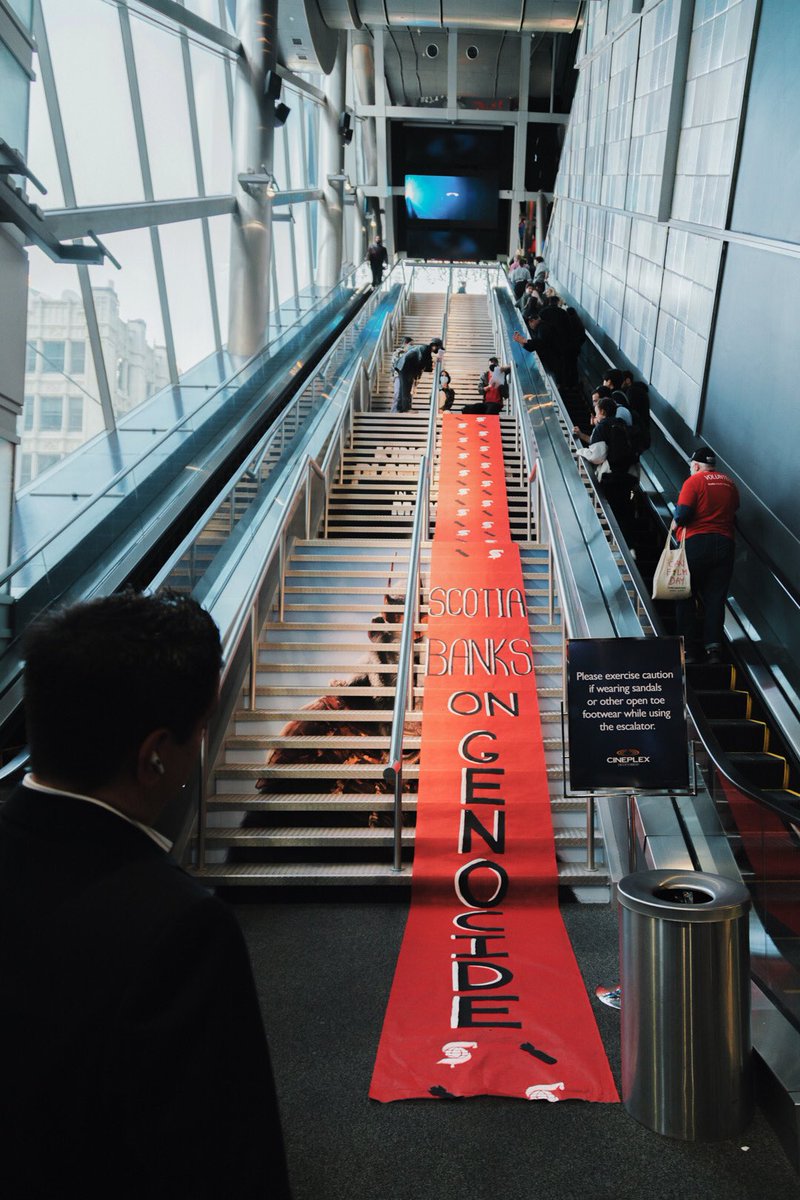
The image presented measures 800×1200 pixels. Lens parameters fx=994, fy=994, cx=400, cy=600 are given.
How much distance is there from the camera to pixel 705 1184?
335cm

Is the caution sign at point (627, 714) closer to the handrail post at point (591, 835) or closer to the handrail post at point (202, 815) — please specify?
the handrail post at point (591, 835)

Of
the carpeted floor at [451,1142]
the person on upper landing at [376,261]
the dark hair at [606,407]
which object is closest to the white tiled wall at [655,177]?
the dark hair at [606,407]

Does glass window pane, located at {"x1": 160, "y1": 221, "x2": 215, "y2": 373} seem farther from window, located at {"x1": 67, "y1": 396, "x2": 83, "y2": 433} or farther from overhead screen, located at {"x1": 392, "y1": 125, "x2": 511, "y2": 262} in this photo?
overhead screen, located at {"x1": 392, "y1": 125, "x2": 511, "y2": 262}

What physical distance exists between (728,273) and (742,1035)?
836cm

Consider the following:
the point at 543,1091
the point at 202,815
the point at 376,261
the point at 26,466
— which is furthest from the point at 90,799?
the point at 376,261

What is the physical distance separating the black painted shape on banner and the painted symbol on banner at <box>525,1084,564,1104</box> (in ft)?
0.59

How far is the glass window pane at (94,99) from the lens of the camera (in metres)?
10.8

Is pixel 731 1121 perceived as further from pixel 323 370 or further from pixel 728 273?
pixel 323 370

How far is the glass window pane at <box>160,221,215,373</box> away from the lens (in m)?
14.7

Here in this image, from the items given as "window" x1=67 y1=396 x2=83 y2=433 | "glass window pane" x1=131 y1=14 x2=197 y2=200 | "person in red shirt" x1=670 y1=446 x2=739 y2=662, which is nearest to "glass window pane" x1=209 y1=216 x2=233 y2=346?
"glass window pane" x1=131 y1=14 x2=197 y2=200

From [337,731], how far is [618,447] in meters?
4.63

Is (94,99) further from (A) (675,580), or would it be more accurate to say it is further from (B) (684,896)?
(B) (684,896)

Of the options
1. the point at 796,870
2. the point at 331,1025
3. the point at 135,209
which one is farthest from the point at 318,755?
the point at 135,209

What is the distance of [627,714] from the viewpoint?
5082 mm
